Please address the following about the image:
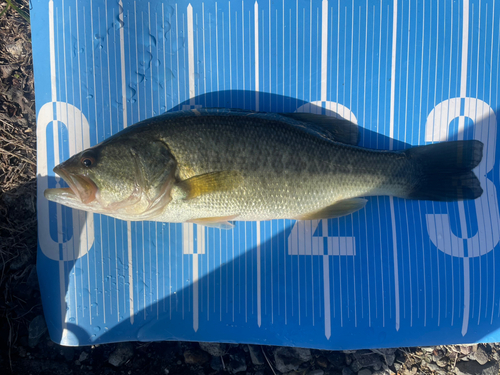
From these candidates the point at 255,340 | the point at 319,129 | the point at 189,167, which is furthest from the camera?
the point at 255,340

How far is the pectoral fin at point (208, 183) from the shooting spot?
1.88 meters

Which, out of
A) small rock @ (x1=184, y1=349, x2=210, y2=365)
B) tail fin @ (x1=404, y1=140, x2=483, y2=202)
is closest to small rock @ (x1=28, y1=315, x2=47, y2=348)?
small rock @ (x1=184, y1=349, x2=210, y2=365)

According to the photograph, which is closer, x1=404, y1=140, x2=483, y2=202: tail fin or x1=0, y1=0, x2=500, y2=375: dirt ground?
x1=404, y1=140, x2=483, y2=202: tail fin

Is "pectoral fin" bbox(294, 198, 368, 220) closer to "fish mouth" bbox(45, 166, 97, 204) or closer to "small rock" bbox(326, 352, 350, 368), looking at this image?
"small rock" bbox(326, 352, 350, 368)

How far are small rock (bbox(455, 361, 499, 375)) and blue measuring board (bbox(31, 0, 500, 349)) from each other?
0.26 metres

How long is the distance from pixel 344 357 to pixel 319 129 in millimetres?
1914

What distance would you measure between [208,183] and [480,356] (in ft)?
8.87

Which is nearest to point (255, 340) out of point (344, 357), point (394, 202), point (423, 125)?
point (344, 357)

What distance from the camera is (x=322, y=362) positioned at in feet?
8.13

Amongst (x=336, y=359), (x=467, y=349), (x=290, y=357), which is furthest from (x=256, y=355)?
(x=467, y=349)

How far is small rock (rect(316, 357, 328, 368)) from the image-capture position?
2.48m

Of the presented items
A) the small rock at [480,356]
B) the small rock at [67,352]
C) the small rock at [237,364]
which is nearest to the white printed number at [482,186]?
the small rock at [480,356]

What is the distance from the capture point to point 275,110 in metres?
A: 2.44

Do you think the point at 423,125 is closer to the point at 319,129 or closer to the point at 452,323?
the point at 319,129
